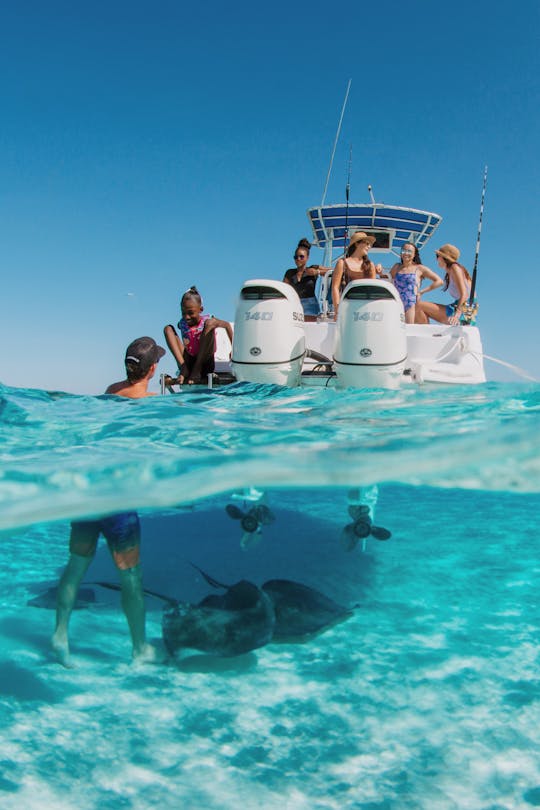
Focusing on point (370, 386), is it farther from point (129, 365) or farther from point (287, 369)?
point (129, 365)

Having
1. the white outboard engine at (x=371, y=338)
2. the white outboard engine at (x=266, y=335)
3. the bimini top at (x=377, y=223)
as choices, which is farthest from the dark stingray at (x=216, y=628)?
the bimini top at (x=377, y=223)

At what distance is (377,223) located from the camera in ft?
40.7

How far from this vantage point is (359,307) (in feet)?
20.2

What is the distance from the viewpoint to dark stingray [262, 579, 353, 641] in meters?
5.19

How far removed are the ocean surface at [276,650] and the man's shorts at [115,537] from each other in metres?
0.09

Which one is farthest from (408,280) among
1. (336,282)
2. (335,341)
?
(335,341)

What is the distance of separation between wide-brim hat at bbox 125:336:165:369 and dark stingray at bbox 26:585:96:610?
2.69 m

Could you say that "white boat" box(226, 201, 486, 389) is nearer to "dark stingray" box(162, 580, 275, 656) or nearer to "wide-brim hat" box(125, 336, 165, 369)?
"wide-brim hat" box(125, 336, 165, 369)

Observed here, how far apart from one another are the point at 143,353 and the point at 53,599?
2831 mm

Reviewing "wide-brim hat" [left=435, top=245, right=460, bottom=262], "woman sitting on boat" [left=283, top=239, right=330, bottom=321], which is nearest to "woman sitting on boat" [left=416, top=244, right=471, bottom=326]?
"wide-brim hat" [left=435, top=245, right=460, bottom=262]

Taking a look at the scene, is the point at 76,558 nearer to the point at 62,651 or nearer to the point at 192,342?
the point at 62,651

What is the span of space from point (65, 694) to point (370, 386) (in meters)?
3.99

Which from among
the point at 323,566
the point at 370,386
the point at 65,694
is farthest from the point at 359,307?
the point at 65,694

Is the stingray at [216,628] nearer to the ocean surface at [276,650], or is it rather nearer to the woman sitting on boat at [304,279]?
the ocean surface at [276,650]
